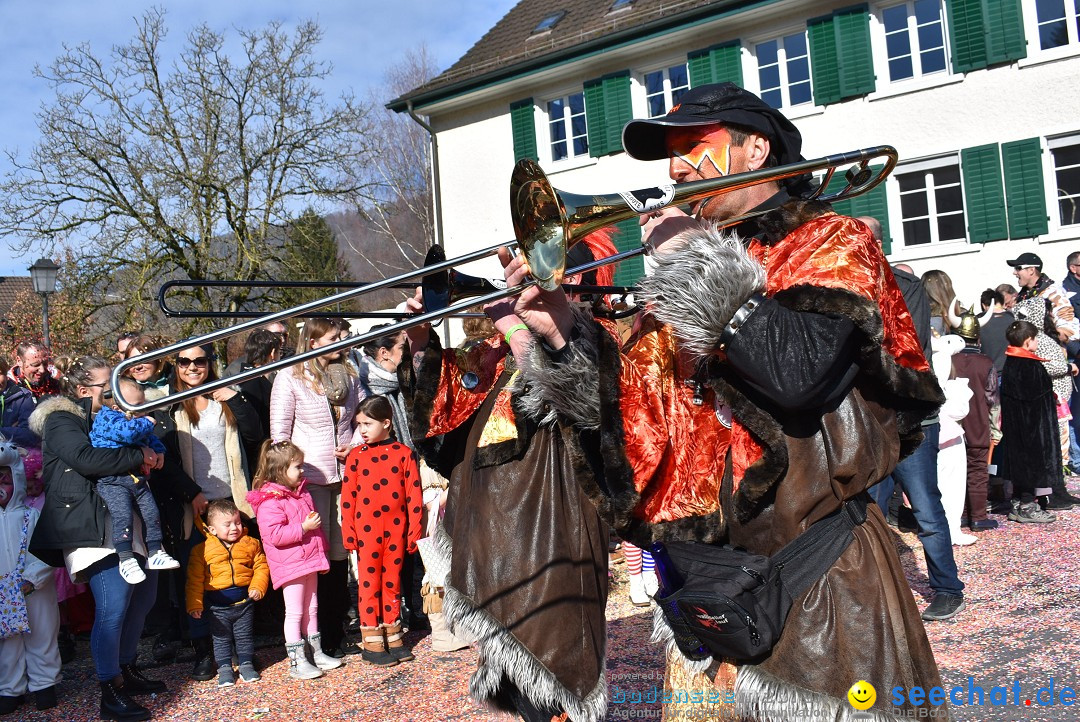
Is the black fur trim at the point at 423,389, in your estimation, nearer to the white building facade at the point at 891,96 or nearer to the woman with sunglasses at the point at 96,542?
the woman with sunglasses at the point at 96,542

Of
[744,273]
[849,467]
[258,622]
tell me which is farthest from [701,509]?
[258,622]

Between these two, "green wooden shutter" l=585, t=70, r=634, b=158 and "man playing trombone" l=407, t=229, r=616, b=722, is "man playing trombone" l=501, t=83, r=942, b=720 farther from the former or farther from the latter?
"green wooden shutter" l=585, t=70, r=634, b=158

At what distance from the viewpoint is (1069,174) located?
1338 cm

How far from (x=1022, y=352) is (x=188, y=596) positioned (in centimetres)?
690

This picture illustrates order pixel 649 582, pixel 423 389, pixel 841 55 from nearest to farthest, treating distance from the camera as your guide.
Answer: pixel 423 389
pixel 649 582
pixel 841 55

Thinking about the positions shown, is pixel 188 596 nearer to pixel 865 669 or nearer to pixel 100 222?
pixel 865 669

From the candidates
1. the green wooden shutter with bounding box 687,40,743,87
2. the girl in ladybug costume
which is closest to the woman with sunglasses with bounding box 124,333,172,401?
the girl in ladybug costume

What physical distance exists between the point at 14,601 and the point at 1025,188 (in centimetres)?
1328

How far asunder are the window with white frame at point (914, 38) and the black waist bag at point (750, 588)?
45.3ft

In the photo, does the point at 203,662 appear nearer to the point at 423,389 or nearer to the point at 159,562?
the point at 159,562

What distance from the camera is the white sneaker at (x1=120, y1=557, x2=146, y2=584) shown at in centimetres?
477

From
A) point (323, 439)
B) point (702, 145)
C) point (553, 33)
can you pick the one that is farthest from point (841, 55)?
point (702, 145)

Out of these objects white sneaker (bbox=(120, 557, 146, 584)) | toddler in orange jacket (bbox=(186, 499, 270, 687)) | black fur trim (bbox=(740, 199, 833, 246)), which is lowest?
toddler in orange jacket (bbox=(186, 499, 270, 687))

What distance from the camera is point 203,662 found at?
537 cm
